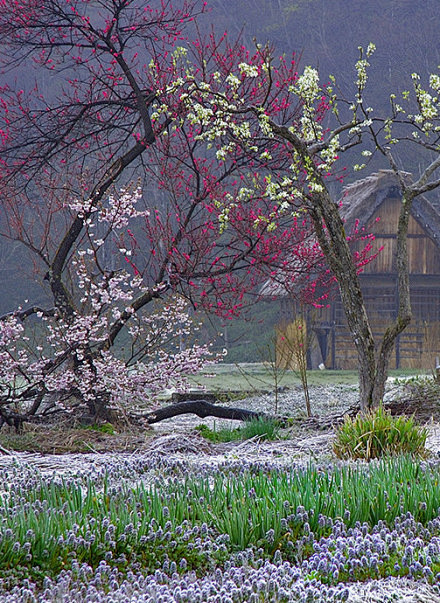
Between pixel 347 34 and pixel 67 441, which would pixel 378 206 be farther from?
pixel 347 34

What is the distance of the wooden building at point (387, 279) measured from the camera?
2139cm

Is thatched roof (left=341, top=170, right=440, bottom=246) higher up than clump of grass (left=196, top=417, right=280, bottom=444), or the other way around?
thatched roof (left=341, top=170, right=440, bottom=246)

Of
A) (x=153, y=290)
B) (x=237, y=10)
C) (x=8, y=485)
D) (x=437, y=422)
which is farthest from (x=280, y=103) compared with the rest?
(x=237, y=10)

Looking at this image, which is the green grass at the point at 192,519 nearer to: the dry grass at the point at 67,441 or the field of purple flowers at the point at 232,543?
the field of purple flowers at the point at 232,543

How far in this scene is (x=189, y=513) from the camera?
3805mm

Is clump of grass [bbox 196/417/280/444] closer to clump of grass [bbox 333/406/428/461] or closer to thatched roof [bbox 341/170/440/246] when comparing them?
clump of grass [bbox 333/406/428/461]

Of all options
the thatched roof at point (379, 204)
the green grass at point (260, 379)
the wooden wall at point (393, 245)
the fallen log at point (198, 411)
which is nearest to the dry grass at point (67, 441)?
Result: the fallen log at point (198, 411)

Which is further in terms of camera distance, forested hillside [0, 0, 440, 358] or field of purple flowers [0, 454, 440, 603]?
forested hillside [0, 0, 440, 358]

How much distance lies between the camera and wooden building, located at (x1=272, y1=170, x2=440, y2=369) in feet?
70.2

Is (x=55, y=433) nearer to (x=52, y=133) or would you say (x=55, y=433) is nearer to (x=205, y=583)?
(x=52, y=133)

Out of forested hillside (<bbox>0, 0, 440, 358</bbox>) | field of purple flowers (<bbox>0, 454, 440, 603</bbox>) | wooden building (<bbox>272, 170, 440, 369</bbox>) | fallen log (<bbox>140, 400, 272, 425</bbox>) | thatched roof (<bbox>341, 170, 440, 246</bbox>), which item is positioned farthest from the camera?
forested hillside (<bbox>0, 0, 440, 358</bbox>)

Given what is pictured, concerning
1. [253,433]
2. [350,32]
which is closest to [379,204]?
[253,433]

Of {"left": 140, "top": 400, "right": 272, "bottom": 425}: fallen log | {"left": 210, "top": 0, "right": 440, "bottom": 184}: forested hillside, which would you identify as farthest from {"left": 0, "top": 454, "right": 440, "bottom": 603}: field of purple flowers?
{"left": 210, "top": 0, "right": 440, "bottom": 184}: forested hillside

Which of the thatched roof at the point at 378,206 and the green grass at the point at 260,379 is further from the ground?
the thatched roof at the point at 378,206
